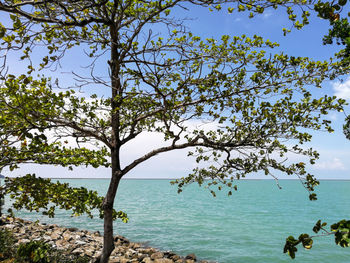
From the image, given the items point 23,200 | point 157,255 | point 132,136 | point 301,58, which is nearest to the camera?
point 301,58

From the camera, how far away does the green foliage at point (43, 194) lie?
8055 mm

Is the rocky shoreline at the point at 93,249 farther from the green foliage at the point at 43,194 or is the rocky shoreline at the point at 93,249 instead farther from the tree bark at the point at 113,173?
the green foliage at the point at 43,194

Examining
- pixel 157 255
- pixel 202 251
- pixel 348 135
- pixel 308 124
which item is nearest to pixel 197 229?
pixel 202 251

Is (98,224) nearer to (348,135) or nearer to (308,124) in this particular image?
(348,135)

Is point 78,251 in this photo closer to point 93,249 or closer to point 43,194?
point 93,249

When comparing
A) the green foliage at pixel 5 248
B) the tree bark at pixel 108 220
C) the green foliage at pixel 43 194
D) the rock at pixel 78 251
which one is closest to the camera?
the green foliage at pixel 43 194

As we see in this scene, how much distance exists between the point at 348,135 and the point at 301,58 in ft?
30.7

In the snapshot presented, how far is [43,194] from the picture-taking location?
8.41m

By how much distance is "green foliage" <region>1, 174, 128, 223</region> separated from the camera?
26.4 ft

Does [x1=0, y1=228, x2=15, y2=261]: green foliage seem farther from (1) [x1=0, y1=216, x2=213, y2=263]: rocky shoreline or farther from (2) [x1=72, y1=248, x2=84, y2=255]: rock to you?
(2) [x1=72, y1=248, x2=84, y2=255]: rock

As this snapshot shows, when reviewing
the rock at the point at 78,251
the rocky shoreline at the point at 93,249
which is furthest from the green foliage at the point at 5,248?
the rock at the point at 78,251

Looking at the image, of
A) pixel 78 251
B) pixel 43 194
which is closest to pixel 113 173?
pixel 43 194

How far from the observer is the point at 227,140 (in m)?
8.95

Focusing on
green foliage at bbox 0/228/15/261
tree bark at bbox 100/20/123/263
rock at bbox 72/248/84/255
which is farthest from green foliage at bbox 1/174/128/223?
rock at bbox 72/248/84/255
